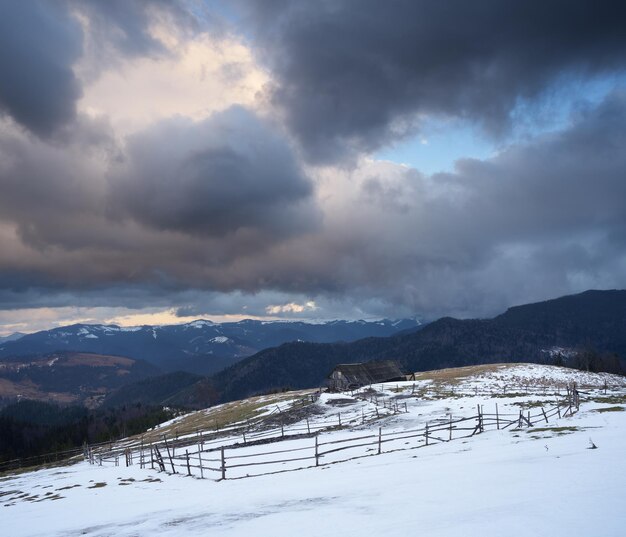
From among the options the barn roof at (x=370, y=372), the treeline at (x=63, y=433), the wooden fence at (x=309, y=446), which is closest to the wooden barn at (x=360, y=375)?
the barn roof at (x=370, y=372)

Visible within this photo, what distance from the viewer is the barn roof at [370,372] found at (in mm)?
82812

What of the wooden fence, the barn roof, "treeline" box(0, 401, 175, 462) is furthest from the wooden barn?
"treeline" box(0, 401, 175, 462)

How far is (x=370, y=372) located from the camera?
288 ft

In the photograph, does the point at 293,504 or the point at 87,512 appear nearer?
the point at 293,504

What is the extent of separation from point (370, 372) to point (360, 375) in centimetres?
408

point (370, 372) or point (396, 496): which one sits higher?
point (370, 372)

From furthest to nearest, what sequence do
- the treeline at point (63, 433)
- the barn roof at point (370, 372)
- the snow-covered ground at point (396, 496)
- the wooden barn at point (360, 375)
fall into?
the treeline at point (63, 433) → the barn roof at point (370, 372) → the wooden barn at point (360, 375) → the snow-covered ground at point (396, 496)

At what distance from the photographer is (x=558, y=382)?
243 feet

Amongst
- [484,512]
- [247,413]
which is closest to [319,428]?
[247,413]

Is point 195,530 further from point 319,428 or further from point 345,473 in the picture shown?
point 319,428

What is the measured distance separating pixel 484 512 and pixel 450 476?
6665 millimetres

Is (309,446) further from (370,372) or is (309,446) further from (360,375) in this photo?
(370,372)

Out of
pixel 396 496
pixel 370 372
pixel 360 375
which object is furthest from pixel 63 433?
pixel 396 496

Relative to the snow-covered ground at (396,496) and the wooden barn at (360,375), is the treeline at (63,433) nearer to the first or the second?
the wooden barn at (360,375)
